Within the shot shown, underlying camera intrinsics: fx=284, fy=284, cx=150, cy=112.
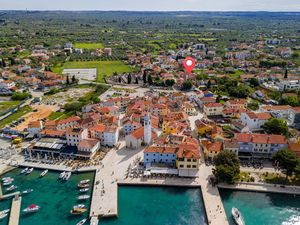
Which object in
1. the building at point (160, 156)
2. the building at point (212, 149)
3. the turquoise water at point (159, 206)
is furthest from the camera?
the building at point (212, 149)

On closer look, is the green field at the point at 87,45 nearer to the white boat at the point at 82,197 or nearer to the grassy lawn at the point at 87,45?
the grassy lawn at the point at 87,45

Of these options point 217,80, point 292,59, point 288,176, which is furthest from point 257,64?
point 288,176

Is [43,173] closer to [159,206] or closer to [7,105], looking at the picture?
[159,206]

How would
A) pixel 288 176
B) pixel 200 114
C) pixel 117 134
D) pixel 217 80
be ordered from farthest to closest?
pixel 217 80 → pixel 200 114 → pixel 117 134 → pixel 288 176

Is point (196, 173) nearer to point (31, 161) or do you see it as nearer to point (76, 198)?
point (76, 198)

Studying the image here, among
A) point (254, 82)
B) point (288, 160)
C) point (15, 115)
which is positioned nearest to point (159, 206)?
point (288, 160)

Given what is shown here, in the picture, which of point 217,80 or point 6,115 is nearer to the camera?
point 6,115

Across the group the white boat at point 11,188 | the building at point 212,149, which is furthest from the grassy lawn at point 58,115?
the building at point 212,149
